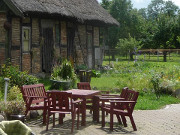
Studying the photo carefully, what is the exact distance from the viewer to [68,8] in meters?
18.1

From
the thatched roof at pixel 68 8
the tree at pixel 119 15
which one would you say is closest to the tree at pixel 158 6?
the tree at pixel 119 15

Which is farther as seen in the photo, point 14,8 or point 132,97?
point 14,8

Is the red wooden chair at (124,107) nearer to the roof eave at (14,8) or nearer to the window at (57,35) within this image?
→ the roof eave at (14,8)

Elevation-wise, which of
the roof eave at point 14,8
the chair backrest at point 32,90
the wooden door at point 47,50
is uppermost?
the roof eave at point 14,8

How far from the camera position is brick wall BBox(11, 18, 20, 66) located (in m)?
15.3

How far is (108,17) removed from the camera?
23.6 metres

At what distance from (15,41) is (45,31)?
233cm

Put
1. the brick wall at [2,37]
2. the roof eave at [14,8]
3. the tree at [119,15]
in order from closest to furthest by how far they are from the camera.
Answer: the roof eave at [14,8] → the brick wall at [2,37] → the tree at [119,15]

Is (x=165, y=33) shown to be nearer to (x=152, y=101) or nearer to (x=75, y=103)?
(x=152, y=101)

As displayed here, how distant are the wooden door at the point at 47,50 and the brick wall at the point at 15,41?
1.94 m

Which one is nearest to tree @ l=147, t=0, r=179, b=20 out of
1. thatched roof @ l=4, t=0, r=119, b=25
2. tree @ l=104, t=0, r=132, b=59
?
tree @ l=104, t=0, r=132, b=59

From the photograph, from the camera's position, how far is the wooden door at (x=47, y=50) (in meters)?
17.4

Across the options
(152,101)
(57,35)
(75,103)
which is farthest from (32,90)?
(57,35)

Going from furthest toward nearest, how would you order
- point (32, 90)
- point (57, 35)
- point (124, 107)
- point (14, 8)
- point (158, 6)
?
point (158, 6), point (57, 35), point (14, 8), point (32, 90), point (124, 107)
